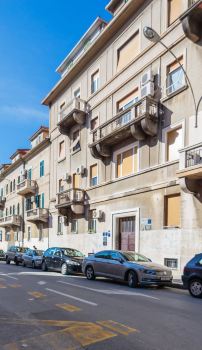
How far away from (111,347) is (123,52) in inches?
881

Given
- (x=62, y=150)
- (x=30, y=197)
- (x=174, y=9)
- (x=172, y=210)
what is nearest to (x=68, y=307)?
(x=172, y=210)

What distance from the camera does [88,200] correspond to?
2881 cm

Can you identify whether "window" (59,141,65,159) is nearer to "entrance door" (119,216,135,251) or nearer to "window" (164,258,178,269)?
"entrance door" (119,216,135,251)

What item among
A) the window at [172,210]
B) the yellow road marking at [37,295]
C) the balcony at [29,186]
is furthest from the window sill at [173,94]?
the balcony at [29,186]

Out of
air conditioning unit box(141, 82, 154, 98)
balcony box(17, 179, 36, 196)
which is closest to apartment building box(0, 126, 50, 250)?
balcony box(17, 179, 36, 196)

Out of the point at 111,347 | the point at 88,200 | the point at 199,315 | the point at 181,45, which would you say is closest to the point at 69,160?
the point at 88,200

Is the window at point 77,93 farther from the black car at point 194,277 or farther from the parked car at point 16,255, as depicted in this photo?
the black car at point 194,277

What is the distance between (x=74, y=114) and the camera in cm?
3022

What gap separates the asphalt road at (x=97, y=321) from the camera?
6137 millimetres

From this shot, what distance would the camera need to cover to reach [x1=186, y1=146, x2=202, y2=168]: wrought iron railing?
1673cm

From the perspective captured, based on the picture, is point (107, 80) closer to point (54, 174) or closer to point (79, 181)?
point (79, 181)

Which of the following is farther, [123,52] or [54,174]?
[54,174]

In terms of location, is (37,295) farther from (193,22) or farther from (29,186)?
(29,186)

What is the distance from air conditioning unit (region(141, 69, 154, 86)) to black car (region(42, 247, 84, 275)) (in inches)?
402
